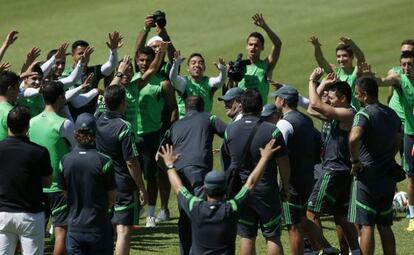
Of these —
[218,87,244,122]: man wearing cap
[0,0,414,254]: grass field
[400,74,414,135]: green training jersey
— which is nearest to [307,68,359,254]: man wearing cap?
[218,87,244,122]: man wearing cap

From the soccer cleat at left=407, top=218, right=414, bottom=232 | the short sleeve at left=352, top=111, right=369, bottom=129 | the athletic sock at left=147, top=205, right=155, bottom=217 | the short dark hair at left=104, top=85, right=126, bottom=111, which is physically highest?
the short dark hair at left=104, top=85, right=126, bottom=111

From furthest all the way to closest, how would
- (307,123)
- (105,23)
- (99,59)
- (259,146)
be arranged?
(105,23)
(99,59)
(307,123)
(259,146)

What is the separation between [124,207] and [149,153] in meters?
3.52

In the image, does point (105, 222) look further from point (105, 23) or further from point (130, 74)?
point (105, 23)

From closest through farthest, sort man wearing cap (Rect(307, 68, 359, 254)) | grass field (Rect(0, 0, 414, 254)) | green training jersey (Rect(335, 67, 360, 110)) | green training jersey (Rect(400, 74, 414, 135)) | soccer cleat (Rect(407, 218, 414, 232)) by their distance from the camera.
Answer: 1. man wearing cap (Rect(307, 68, 359, 254))
2. soccer cleat (Rect(407, 218, 414, 232))
3. green training jersey (Rect(400, 74, 414, 135))
4. green training jersey (Rect(335, 67, 360, 110))
5. grass field (Rect(0, 0, 414, 254))

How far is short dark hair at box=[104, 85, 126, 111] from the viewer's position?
42.9 ft

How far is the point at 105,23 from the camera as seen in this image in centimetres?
Result: 3003

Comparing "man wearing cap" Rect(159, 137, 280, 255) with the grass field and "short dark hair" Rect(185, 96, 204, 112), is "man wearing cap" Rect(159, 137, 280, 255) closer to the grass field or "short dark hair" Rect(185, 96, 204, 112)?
"short dark hair" Rect(185, 96, 204, 112)

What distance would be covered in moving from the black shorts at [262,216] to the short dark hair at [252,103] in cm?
91

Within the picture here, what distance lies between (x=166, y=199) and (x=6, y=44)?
3.51 meters

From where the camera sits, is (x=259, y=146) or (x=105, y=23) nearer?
Answer: (x=259, y=146)

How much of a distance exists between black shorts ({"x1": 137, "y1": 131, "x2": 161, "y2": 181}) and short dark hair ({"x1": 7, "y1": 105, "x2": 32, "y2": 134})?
514 cm

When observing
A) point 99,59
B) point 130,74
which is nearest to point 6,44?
point 130,74

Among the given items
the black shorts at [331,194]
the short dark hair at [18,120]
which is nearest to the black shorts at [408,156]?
the black shorts at [331,194]
